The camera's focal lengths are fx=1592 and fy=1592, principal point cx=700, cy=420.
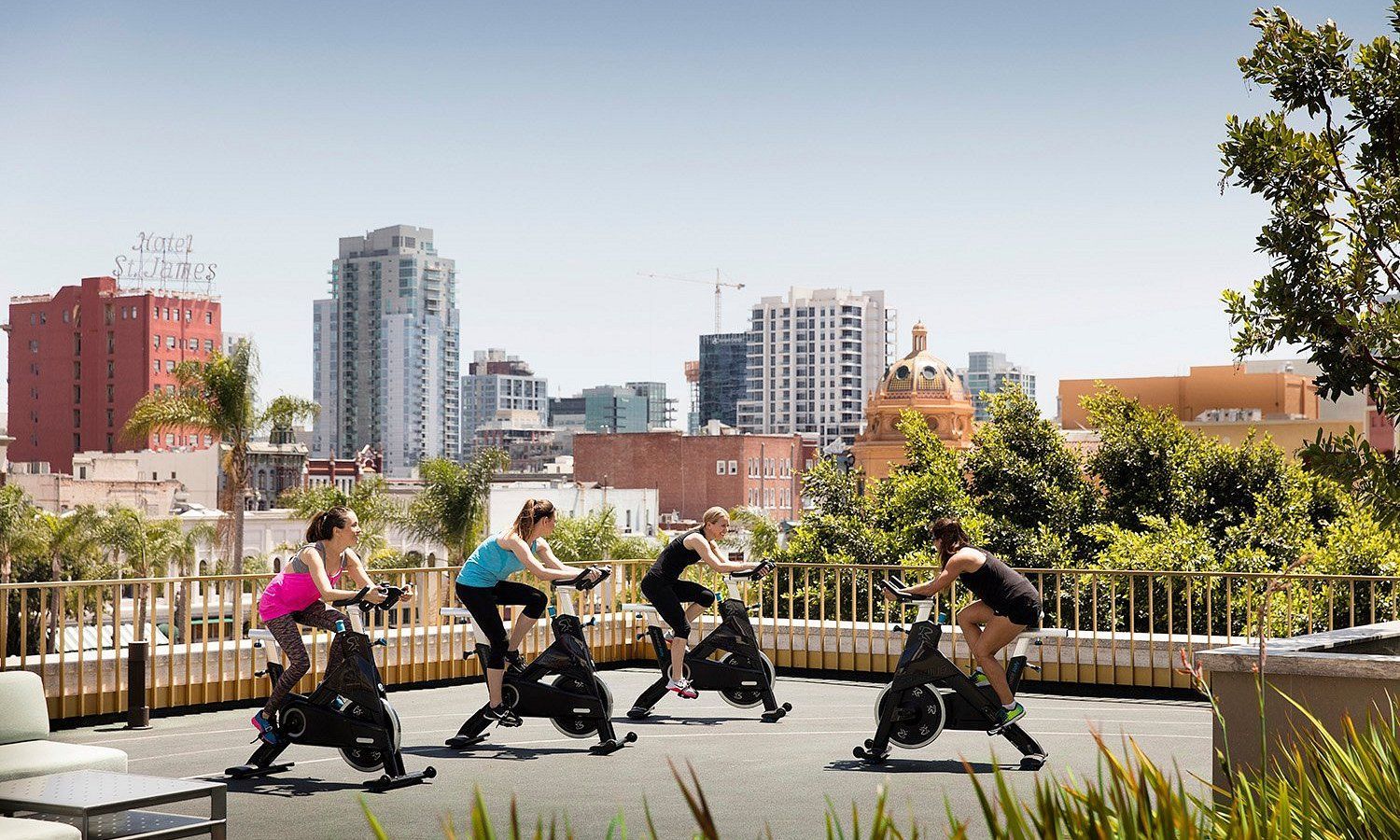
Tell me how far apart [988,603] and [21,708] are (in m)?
5.55

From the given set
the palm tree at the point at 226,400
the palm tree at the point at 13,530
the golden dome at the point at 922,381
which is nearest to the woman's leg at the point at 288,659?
the palm tree at the point at 226,400

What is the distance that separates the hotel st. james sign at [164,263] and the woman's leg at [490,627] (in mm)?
144275

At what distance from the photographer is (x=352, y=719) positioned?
30.0 ft

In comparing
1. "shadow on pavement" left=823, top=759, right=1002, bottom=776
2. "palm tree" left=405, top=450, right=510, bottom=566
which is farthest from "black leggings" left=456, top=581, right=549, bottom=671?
"palm tree" left=405, top=450, right=510, bottom=566

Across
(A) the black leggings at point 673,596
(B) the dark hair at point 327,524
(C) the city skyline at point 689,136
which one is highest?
(C) the city skyline at point 689,136

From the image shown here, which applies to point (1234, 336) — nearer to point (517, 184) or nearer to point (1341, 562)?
point (1341, 562)

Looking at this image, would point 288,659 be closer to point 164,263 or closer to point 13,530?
point 13,530

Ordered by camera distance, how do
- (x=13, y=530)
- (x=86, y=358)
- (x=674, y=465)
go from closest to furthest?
(x=13, y=530), (x=86, y=358), (x=674, y=465)

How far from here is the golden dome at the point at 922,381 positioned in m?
114

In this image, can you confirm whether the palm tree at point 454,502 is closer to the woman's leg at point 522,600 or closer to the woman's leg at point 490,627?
the woman's leg at point 522,600

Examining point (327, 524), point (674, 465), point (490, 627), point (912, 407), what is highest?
point (912, 407)

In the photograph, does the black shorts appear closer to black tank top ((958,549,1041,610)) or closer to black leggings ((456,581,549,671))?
black tank top ((958,549,1041,610))

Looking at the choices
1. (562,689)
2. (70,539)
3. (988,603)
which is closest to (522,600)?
(562,689)

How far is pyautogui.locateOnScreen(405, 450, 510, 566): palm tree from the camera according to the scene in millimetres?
62531
